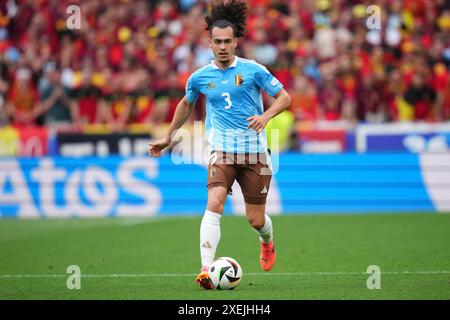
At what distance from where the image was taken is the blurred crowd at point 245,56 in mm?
18938

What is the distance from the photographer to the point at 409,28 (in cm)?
2078

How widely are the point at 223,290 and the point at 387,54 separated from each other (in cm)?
1292

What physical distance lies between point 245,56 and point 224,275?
1199 centimetres

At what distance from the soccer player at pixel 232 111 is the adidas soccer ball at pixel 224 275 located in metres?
0.47

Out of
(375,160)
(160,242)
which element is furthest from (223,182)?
(375,160)

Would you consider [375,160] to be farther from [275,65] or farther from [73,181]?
[73,181]

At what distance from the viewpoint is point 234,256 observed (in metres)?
11.3

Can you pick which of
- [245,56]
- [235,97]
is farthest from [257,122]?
[245,56]

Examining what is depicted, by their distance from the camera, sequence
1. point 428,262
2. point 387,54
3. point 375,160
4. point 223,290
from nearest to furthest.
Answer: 1. point 223,290
2. point 428,262
3. point 375,160
4. point 387,54

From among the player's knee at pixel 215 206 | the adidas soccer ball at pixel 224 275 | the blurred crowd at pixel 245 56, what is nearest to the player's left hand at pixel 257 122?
the player's knee at pixel 215 206

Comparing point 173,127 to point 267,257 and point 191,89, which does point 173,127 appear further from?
point 267,257

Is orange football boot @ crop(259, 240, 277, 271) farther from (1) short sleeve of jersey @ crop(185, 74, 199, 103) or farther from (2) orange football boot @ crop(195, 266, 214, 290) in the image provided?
(1) short sleeve of jersey @ crop(185, 74, 199, 103)

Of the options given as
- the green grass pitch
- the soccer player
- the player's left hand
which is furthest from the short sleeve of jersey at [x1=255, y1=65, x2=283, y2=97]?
the green grass pitch

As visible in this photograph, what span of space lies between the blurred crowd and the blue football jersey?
32.6ft
